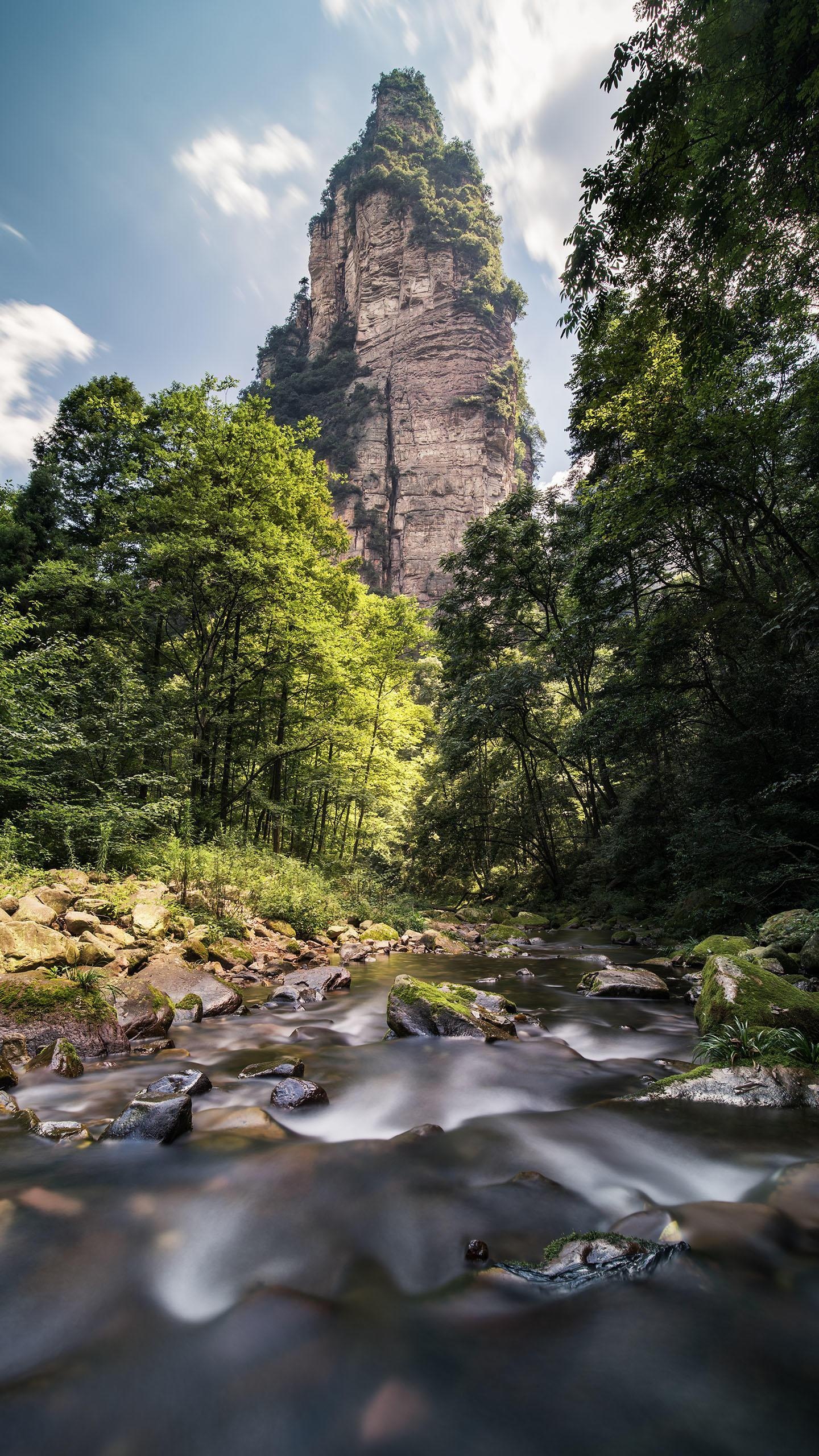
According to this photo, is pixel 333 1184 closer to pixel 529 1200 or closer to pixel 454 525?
pixel 529 1200

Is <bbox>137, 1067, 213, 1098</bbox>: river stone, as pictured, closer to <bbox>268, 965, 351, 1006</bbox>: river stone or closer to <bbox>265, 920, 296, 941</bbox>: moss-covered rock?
<bbox>268, 965, 351, 1006</bbox>: river stone

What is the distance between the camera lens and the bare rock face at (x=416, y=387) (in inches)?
2381

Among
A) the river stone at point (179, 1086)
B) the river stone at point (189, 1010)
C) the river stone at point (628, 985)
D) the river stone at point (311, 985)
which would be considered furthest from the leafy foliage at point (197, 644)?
the river stone at point (628, 985)

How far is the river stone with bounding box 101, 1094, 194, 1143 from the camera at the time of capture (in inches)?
141

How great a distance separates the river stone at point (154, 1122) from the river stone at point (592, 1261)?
7.34 feet

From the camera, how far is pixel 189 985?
22.9 ft

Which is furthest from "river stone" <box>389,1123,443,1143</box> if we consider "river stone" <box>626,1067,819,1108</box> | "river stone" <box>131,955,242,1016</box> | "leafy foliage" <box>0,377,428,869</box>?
"leafy foliage" <box>0,377,428,869</box>

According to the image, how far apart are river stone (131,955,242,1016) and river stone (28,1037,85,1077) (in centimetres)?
169

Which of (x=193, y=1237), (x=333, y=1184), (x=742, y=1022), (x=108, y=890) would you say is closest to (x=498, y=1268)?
(x=333, y=1184)

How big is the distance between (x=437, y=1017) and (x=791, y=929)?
17.4 ft

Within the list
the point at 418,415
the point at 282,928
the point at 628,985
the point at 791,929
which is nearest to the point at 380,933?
the point at 282,928

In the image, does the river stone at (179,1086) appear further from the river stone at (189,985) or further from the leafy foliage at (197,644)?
the leafy foliage at (197,644)

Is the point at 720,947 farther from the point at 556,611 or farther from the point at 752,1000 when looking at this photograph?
the point at 556,611

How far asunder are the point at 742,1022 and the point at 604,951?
7974mm
